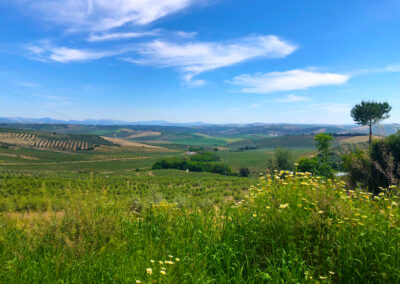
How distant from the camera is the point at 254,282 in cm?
280

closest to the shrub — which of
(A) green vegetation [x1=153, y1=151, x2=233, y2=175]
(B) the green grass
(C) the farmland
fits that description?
(B) the green grass

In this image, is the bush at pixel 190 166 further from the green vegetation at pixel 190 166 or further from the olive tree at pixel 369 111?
the olive tree at pixel 369 111

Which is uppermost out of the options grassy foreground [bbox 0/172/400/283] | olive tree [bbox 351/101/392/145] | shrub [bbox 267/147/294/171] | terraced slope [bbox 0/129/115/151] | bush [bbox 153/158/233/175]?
olive tree [bbox 351/101/392/145]

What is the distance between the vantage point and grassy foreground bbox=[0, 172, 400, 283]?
2676 millimetres

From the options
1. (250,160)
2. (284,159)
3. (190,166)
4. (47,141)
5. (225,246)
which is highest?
(225,246)

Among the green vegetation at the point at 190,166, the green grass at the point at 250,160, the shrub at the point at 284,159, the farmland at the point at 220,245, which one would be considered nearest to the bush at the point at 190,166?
the green vegetation at the point at 190,166

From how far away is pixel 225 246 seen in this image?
335 centimetres

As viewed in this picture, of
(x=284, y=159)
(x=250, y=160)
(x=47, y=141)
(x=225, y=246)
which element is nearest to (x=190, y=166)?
(x=250, y=160)

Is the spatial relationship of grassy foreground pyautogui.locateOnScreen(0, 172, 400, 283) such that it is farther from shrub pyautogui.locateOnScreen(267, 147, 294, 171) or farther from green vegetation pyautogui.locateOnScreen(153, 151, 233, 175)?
green vegetation pyautogui.locateOnScreen(153, 151, 233, 175)

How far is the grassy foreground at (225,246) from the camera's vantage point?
8.78ft

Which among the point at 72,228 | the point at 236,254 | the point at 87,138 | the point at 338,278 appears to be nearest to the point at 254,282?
the point at 236,254

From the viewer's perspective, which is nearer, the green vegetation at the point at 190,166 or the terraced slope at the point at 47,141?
the green vegetation at the point at 190,166

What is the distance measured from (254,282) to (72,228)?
286 centimetres

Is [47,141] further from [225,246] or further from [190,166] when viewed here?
[225,246]
